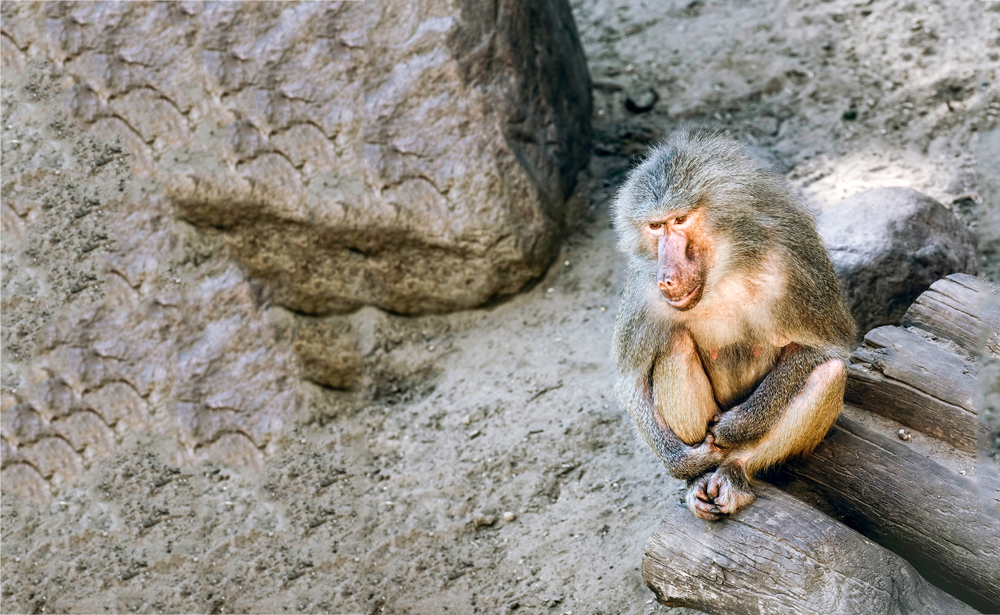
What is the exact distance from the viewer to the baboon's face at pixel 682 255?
135 inches

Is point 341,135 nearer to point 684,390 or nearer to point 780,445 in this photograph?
point 684,390

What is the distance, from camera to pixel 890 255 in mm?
4957

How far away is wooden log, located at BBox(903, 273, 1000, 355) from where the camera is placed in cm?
416

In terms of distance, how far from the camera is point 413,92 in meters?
6.00

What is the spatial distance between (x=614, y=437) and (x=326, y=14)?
3694mm

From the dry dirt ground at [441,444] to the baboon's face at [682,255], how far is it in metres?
1.63

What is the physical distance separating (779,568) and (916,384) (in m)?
1.36

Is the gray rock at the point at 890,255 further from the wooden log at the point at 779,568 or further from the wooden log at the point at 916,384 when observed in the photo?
the wooden log at the point at 779,568

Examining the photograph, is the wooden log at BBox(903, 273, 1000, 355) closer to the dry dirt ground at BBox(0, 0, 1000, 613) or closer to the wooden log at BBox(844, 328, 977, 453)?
the wooden log at BBox(844, 328, 977, 453)

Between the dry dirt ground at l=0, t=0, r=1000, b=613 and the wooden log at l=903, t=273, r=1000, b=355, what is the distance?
1.41 meters

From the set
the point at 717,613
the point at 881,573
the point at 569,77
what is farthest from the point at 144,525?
the point at 569,77

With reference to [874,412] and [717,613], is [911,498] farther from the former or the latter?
[717,613]

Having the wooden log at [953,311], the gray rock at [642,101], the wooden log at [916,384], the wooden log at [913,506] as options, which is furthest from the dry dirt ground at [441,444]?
the wooden log at [953,311]

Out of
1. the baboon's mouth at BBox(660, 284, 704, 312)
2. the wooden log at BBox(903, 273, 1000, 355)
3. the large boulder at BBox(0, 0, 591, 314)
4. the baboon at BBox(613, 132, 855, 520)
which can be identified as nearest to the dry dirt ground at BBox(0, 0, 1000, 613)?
the large boulder at BBox(0, 0, 591, 314)
